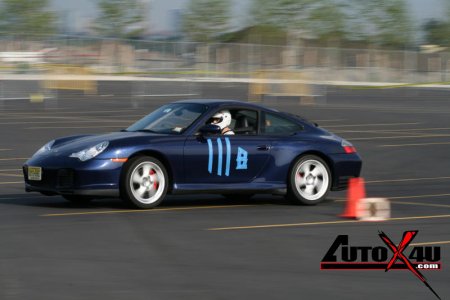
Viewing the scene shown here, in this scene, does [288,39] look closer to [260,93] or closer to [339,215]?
[260,93]

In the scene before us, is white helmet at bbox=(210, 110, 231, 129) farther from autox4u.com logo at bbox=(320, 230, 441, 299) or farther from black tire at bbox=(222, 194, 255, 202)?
autox4u.com logo at bbox=(320, 230, 441, 299)

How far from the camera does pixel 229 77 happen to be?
57406 mm

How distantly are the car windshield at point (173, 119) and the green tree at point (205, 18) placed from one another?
79358 millimetres

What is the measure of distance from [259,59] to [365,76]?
25.2 ft

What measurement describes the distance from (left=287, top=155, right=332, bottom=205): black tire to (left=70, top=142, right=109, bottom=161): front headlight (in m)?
2.58

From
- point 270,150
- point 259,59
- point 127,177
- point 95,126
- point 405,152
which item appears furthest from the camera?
point 259,59

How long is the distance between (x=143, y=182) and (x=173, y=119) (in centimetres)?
112

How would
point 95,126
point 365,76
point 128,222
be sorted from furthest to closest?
1. point 365,76
2. point 95,126
3. point 128,222

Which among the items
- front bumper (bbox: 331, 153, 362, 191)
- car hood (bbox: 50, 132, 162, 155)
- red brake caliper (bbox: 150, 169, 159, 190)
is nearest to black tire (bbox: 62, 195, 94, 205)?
car hood (bbox: 50, 132, 162, 155)

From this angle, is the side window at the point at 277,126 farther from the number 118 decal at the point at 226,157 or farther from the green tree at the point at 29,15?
the green tree at the point at 29,15

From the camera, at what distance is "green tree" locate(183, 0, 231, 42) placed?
92438 mm

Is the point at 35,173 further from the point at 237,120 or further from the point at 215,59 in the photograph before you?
the point at 215,59

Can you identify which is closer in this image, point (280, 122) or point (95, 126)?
point (280, 122)

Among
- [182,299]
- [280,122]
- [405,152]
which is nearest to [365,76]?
[405,152]
